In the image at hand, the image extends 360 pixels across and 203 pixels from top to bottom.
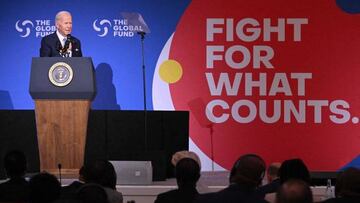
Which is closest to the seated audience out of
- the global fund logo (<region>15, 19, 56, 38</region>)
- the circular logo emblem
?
the circular logo emblem

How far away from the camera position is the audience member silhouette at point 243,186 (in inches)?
168

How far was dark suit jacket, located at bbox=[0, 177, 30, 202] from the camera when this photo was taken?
4.61 meters

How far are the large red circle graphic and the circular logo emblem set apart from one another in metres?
2.64

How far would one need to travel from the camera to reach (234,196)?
426 centimetres

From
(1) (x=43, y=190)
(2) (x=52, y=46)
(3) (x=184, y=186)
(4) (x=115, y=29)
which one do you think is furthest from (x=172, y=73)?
(1) (x=43, y=190)

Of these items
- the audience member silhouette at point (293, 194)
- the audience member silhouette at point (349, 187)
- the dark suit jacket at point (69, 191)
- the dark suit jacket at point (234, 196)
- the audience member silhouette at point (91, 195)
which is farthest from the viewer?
the dark suit jacket at point (69, 191)

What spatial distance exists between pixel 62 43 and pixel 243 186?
480cm

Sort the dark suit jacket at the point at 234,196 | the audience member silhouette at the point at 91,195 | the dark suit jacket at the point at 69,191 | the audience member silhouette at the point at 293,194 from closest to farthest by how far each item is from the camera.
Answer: the audience member silhouette at the point at 293,194
the audience member silhouette at the point at 91,195
the dark suit jacket at the point at 234,196
the dark suit jacket at the point at 69,191

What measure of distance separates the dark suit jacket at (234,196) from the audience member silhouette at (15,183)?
1.13 meters

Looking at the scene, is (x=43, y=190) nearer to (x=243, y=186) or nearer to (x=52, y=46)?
(x=243, y=186)

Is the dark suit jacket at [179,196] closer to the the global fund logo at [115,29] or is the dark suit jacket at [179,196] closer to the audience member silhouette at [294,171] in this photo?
the audience member silhouette at [294,171]

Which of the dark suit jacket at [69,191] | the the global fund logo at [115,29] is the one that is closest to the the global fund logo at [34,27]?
the the global fund logo at [115,29]

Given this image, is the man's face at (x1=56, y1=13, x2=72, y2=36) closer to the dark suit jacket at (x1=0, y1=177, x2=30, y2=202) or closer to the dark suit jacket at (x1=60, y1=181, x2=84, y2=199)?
the dark suit jacket at (x1=60, y1=181, x2=84, y2=199)

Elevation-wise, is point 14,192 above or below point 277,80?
below
